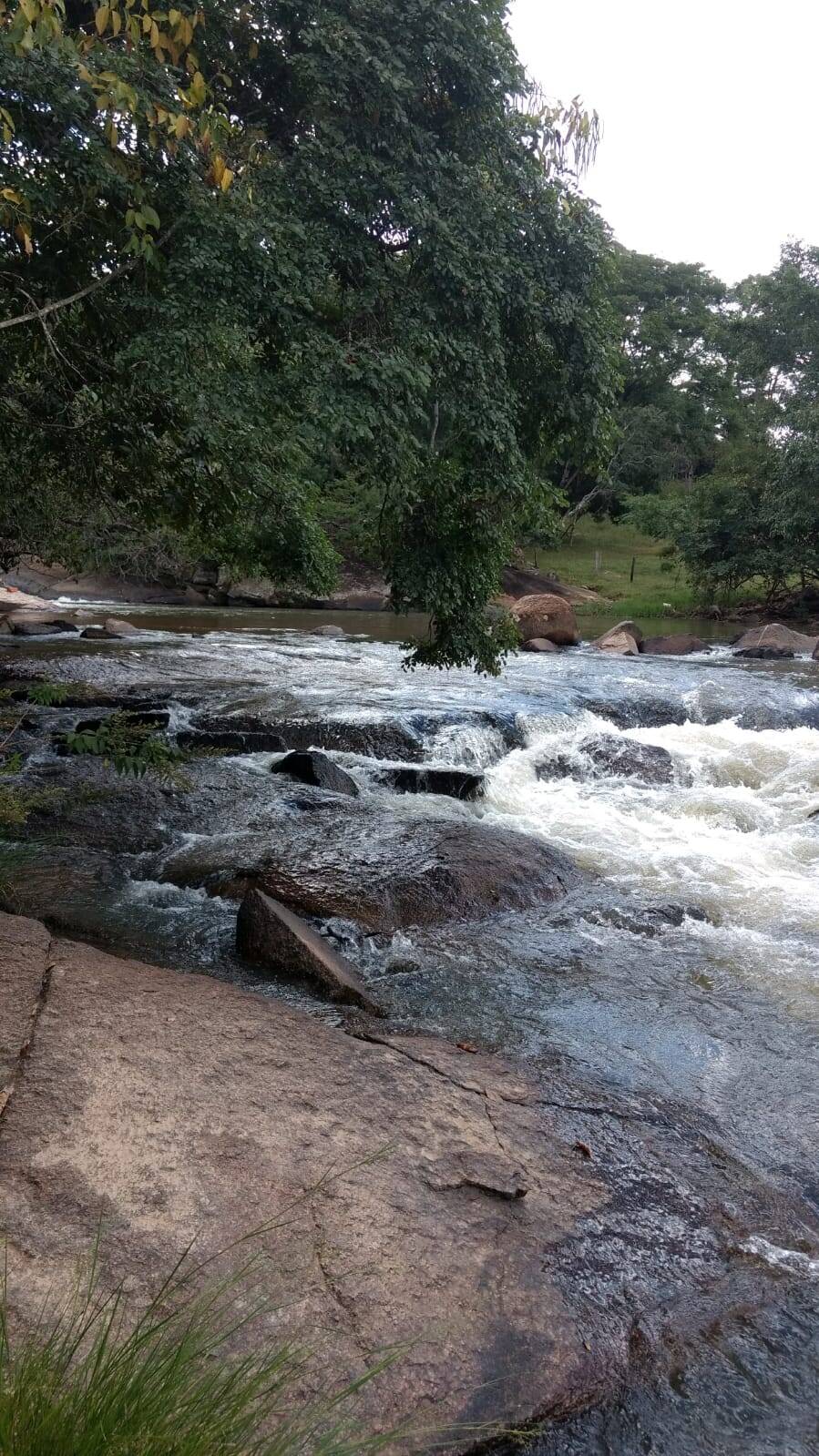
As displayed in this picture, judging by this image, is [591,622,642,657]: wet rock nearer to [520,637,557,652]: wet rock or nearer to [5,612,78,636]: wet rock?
[520,637,557,652]: wet rock

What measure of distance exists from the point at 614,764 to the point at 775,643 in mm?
12738

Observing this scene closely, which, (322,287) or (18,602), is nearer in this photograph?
(322,287)

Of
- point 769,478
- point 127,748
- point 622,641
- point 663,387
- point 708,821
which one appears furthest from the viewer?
point 663,387

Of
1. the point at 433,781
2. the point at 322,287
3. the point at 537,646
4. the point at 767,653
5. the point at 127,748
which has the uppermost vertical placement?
the point at 322,287

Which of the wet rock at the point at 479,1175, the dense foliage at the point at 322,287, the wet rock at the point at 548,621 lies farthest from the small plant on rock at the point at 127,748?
the wet rock at the point at 548,621

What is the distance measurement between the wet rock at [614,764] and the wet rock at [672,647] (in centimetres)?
1044

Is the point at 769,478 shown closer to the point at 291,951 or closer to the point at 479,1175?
the point at 291,951

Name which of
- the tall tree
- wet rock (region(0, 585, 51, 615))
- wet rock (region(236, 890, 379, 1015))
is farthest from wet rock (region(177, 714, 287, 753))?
the tall tree

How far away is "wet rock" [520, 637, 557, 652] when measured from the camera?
71.0ft

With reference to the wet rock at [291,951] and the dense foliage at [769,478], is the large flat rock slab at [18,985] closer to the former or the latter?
the wet rock at [291,951]

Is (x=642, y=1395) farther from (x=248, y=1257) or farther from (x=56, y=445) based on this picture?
(x=56, y=445)

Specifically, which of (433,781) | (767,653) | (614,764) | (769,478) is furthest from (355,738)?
(769,478)

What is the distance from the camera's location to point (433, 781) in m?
9.89

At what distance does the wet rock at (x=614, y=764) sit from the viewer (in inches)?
438
